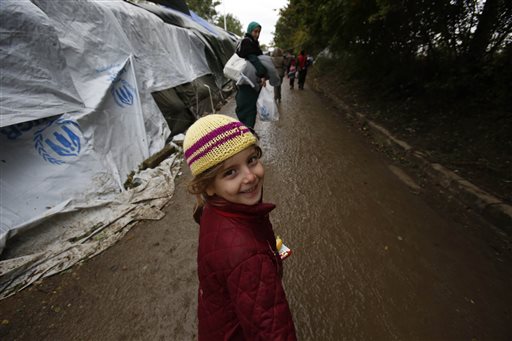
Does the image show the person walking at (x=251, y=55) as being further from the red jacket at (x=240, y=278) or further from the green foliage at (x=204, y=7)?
the green foliage at (x=204, y=7)

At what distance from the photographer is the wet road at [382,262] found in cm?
173

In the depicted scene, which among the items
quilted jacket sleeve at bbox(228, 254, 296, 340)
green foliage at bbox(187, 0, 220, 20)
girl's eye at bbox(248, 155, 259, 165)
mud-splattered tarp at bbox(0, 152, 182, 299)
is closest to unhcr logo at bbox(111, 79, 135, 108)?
mud-splattered tarp at bbox(0, 152, 182, 299)

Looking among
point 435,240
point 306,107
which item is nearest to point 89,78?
point 435,240

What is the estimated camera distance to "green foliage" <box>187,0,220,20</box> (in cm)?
3318

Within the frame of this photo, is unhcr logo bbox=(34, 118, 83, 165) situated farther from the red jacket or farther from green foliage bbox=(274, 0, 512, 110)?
green foliage bbox=(274, 0, 512, 110)

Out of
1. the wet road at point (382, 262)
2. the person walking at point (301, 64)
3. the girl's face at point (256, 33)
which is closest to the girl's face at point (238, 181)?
the wet road at point (382, 262)

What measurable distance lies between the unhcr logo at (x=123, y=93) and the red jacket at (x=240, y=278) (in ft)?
11.1

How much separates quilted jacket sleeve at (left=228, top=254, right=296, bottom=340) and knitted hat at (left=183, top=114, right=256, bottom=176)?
406mm

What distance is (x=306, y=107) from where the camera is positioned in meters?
7.79

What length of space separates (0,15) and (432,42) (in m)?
7.17

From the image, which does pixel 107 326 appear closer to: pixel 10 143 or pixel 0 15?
pixel 10 143

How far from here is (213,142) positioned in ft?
3.13

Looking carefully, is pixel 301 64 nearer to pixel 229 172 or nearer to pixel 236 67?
pixel 236 67

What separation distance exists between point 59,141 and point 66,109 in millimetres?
375
